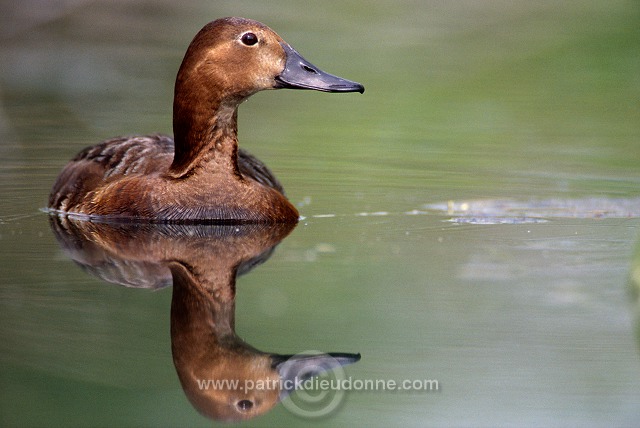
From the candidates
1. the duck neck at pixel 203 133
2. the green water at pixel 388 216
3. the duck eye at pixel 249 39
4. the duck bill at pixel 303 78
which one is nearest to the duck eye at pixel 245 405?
the green water at pixel 388 216

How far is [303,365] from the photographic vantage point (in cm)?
452

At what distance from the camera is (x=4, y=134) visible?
1033cm

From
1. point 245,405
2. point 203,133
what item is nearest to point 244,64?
point 203,133

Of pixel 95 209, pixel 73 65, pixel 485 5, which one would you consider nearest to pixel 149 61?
pixel 73 65

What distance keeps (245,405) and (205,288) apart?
1.42 m

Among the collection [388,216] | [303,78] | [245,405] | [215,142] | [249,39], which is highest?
[249,39]

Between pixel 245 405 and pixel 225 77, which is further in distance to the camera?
pixel 225 77

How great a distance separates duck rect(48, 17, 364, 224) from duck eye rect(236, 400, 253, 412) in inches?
A: 119

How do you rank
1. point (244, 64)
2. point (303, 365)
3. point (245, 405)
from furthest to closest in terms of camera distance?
1. point (244, 64)
2. point (303, 365)
3. point (245, 405)

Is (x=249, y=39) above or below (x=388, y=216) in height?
above

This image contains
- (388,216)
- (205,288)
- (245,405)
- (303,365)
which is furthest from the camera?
(388,216)

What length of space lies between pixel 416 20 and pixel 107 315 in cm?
1179

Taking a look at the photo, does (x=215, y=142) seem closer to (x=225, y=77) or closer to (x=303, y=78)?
(x=225, y=77)

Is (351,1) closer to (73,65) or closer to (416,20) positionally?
(416,20)
